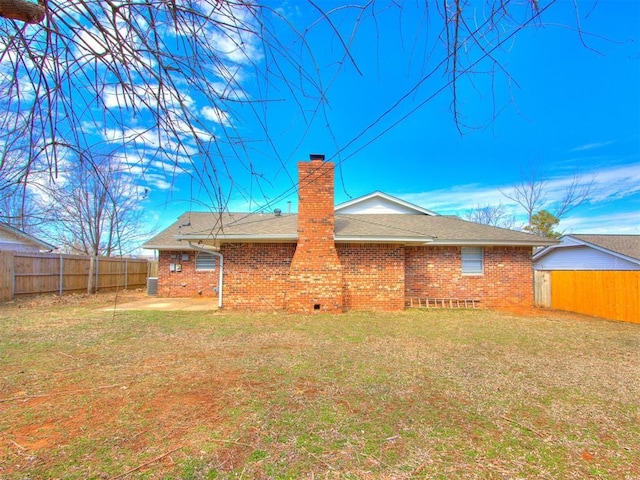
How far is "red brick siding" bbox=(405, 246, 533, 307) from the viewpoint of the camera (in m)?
11.6

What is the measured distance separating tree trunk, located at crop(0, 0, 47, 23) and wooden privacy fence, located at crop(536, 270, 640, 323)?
13119 millimetres

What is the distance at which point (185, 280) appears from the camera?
1441 centimetres

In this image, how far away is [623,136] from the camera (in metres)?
13.4

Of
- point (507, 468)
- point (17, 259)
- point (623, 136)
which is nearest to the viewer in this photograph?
point (507, 468)

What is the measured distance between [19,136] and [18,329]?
7.82 m

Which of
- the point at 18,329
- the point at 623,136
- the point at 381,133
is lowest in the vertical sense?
the point at 18,329

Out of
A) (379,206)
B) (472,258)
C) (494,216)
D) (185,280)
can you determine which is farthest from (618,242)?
(185,280)

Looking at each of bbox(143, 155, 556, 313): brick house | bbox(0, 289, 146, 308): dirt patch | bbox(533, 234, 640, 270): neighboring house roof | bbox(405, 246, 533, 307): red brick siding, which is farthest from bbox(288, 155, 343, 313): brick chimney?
bbox(533, 234, 640, 270): neighboring house roof

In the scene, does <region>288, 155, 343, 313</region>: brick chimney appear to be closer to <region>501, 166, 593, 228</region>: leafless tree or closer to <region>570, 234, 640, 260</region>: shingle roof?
<region>570, 234, 640, 260</region>: shingle roof

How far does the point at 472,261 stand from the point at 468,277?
0.62 meters

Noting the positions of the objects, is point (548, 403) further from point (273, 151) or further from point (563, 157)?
point (563, 157)

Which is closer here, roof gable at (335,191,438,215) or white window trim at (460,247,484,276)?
white window trim at (460,247,484,276)

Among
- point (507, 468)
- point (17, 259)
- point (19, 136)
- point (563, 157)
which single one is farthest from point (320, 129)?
→ point (563, 157)

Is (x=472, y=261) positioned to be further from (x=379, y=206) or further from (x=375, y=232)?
(x=379, y=206)
